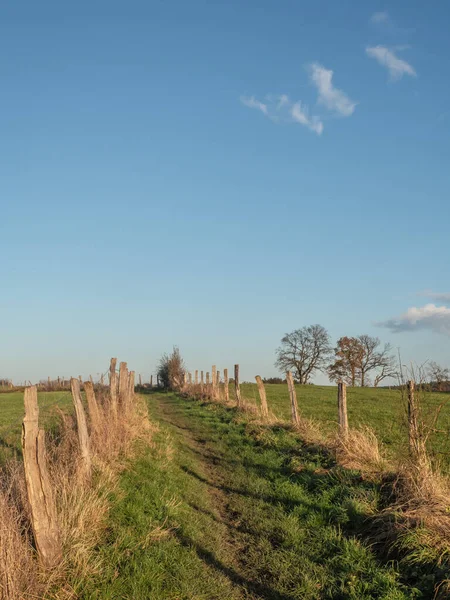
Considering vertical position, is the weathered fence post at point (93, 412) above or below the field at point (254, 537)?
above

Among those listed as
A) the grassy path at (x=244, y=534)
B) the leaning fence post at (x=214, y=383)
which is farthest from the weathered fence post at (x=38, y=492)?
the leaning fence post at (x=214, y=383)

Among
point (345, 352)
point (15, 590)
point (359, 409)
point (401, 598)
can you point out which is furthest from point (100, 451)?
point (345, 352)

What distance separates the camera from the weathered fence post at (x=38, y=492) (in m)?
5.86

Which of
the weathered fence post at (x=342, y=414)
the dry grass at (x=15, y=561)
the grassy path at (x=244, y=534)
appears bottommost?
the grassy path at (x=244, y=534)

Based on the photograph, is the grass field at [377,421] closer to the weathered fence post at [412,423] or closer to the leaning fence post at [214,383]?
the weathered fence post at [412,423]

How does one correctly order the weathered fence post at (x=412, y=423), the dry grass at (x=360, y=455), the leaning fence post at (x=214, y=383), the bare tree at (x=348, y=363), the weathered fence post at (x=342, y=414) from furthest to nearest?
the bare tree at (x=348, y=363) < the leaning fence post at (x=214, y=383) < the weathered fence post at (x=342, y=414) < the dry grass at (x=360, y=455) < the weathered fence post at (x=412, y=423)

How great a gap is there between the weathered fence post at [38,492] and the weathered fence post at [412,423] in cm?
578

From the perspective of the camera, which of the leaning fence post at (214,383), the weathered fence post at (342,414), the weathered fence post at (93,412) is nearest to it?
the weathered fence post at (93,412)

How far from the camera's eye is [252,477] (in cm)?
1085

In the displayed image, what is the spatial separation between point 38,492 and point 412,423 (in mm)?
Answer: 6145

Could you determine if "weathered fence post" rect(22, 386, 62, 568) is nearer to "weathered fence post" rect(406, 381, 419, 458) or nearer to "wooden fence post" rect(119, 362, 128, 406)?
"weathered fence post" rect(406, 381, 419, 458)

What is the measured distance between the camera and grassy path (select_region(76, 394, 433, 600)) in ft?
19.5

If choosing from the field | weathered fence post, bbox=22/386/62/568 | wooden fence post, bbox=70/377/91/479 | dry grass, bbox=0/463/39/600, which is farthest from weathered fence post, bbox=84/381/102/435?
dry grass, bbox=0/463/39/600

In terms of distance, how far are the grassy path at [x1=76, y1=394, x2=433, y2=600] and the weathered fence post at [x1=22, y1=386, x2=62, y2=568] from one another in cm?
62
